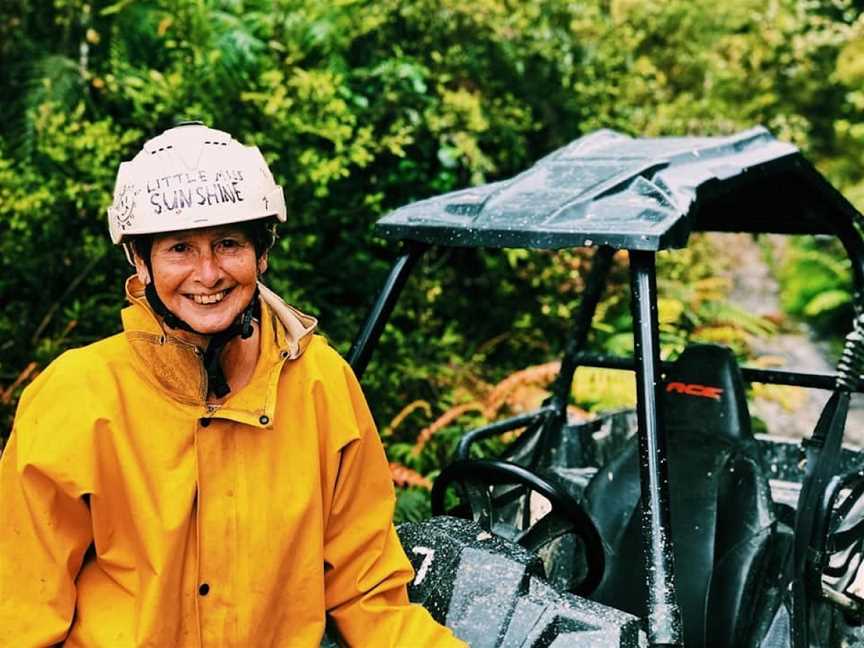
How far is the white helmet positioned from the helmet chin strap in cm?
16

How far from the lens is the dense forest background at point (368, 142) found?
5074mm

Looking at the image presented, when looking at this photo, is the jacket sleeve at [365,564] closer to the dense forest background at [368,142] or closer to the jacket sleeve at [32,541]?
the jacket sleeve at [32,541]

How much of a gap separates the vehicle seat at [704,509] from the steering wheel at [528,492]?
204mm

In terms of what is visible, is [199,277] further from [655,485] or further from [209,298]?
[655,485]

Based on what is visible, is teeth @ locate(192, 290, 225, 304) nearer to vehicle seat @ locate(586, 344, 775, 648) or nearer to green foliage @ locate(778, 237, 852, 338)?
vehicle seat @ locate(586, 344, 775, 648)

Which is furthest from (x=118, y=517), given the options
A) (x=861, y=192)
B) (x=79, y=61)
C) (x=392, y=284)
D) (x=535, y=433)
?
(x=861, y=192)

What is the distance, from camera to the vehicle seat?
9.70 feet

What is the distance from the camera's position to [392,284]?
3191 millimetres

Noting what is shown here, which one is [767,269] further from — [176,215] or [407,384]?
[176,215]

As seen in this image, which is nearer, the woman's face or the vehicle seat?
the woman's face

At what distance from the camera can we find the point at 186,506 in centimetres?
205

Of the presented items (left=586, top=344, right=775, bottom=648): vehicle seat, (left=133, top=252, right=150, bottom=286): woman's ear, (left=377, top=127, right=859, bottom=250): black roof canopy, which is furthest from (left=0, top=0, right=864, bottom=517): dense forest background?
(left=133, top=252, right=150, bottom=286): woman's ear

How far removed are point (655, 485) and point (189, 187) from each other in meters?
1.30

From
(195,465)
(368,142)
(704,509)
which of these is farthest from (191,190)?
(368,142)
